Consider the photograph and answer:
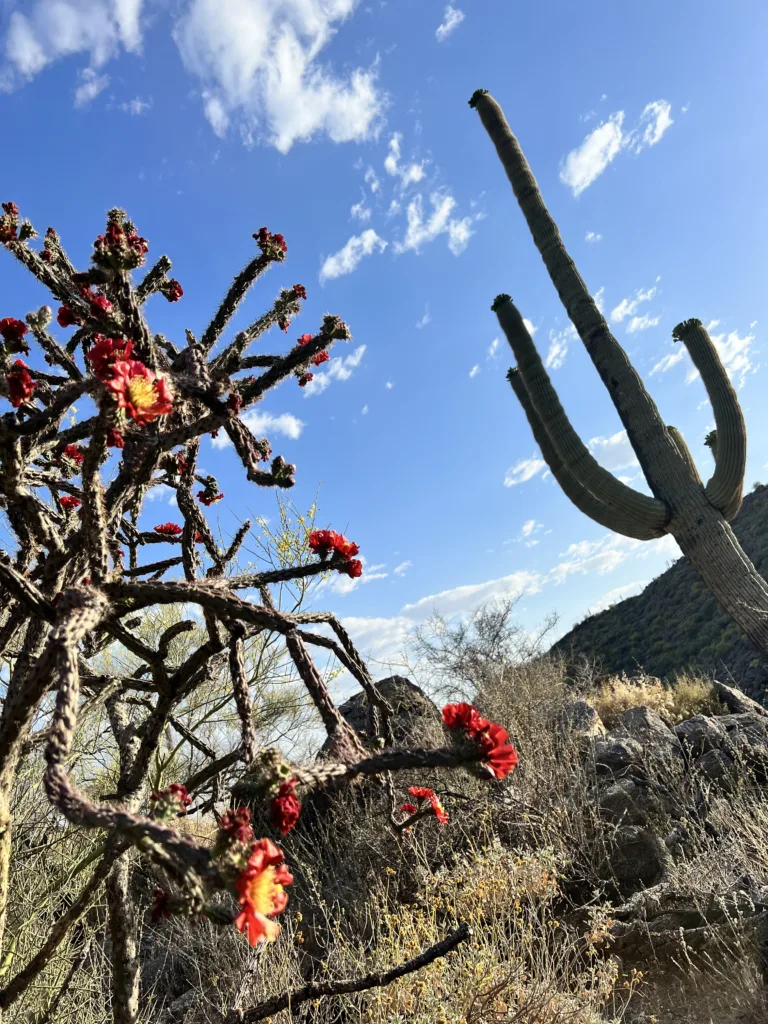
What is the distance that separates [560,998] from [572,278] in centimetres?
958

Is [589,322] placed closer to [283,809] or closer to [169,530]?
[169,530]

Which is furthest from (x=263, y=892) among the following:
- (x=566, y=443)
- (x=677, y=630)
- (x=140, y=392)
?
(x=677, y=630)

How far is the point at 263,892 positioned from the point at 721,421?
9.88 m

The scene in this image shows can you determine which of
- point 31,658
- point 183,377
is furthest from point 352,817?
point 183,377

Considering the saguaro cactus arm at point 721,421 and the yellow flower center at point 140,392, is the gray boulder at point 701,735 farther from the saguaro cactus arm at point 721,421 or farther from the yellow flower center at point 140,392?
the yellow flower center at point 140,392

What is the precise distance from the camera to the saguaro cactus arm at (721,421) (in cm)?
880

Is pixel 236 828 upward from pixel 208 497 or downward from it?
downward

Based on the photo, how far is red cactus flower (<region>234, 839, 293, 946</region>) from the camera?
81 centimetres

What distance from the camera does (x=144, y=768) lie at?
205 centimetres

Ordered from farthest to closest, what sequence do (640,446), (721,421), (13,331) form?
(640,446) < (721,421) < (13,331)

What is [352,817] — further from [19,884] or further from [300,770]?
[300,770]

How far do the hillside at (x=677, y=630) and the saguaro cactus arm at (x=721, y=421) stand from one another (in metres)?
6.41

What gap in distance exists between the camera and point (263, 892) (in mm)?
839

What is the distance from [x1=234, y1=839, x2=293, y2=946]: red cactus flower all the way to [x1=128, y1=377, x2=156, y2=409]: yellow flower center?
0.83 m
